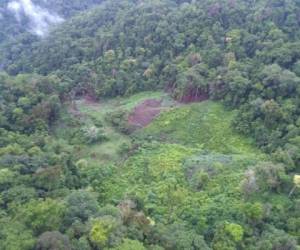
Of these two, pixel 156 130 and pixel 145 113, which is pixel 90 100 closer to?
pixel 145 113

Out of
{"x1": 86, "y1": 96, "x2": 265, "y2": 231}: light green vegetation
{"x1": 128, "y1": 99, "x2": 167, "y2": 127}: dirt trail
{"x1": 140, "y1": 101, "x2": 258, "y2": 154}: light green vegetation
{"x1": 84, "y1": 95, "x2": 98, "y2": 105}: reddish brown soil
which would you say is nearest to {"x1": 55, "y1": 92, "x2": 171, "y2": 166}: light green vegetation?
{"x1": 84, "y1": 95, "x2": 98, "y2": 105}: reddish brown soil

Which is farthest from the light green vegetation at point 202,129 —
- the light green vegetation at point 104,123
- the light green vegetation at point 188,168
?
the light green vegetation at point 104,123

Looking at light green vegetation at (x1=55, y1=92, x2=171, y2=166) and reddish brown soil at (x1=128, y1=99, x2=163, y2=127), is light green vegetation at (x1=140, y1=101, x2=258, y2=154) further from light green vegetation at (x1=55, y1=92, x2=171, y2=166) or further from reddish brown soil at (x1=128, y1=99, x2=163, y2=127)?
light green vegetation at (x1=55, y1=92, x2=171, y2=166)

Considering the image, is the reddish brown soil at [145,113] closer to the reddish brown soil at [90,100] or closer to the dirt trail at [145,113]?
the dirt trail at [145,113]

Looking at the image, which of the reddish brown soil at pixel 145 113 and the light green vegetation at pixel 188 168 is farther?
the reddish brown soil at pixel 145 113

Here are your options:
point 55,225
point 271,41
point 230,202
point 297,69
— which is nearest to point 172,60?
point 271,41

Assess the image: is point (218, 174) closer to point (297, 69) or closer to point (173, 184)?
point (173, 184)
